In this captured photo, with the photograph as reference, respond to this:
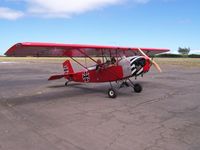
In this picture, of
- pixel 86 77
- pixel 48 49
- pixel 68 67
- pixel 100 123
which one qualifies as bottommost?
pixel 100 123

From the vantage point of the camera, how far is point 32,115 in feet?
21.0

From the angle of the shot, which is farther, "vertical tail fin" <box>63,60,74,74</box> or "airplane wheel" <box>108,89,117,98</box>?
"vertical tail fin" <box>63,60,74,74</box>

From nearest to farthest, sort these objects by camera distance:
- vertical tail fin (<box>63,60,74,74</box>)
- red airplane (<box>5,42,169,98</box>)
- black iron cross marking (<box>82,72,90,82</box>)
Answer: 1. red airplane (<box>5,42,169,98</box>)
2. black iron cross marking (<box>82,72,90,82</box>)
3. vertical tail fin (<box>63,60,74,74</box>)

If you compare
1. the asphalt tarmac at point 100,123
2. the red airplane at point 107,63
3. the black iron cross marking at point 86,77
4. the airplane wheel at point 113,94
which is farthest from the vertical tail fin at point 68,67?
the airplane wheel at point 113,94

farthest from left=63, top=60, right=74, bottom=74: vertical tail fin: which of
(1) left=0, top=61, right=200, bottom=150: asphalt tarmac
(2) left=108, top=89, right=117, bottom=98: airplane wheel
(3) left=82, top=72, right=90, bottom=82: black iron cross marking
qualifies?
(2) left=108, top=89, right=117, bottom=98: airplane wheel

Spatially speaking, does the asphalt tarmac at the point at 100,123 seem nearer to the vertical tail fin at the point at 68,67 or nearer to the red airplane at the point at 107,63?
the red airplane at the point at 107,63

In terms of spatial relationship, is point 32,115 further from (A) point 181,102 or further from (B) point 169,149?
(A) point 181,102

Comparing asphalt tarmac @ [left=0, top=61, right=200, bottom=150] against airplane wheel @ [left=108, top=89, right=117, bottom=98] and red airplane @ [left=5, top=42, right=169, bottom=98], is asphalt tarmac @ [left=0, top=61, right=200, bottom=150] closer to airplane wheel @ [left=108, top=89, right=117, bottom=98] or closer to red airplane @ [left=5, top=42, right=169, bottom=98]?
airplane wheel @ [left=108, top=89, right=117, bottom=98]

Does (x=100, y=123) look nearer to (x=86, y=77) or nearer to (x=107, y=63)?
(x=107, y=63)

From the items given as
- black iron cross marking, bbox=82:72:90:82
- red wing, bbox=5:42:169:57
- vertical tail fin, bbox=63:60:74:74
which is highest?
red wing, bbox=5:42:169:57

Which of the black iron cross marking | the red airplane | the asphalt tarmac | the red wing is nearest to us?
the asphalt tarmac

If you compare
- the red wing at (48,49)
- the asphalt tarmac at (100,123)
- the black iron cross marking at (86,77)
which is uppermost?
the red wing at (48,49)

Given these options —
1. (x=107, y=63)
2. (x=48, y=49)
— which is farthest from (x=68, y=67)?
(x=48, y=49)

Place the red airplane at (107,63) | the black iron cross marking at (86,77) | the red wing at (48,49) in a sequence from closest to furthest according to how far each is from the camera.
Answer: the red wing at (48,49)
the red airplane at (107,63)
the black iron cross marking at (86,77)
